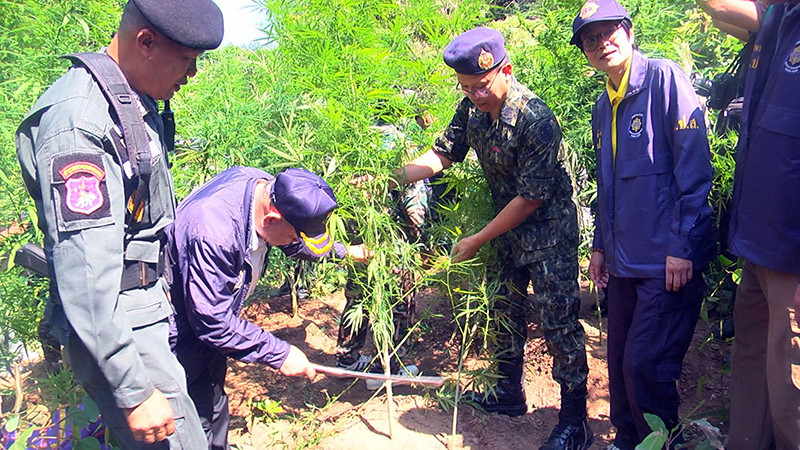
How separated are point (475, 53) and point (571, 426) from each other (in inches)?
75.6

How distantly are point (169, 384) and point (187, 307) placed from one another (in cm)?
34

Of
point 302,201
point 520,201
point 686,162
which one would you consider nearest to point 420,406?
point 520,201

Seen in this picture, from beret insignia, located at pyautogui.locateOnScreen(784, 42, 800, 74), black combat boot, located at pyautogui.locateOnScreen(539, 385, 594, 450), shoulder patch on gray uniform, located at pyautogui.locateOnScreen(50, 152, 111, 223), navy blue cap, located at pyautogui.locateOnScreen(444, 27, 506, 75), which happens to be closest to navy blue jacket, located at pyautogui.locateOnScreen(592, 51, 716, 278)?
beret insignia, located at pyautogui.locateOnScreen(784, 42, 800, 74)

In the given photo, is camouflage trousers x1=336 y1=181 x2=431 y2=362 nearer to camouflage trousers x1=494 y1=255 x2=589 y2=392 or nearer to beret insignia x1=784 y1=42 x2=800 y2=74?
camouflage trousers x1=494 y1=255 x2=589 y2=392

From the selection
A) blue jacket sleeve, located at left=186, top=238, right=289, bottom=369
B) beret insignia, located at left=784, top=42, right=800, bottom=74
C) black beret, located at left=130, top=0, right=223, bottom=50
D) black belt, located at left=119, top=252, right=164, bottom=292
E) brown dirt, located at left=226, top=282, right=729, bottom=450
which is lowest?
brown dirt, located at left=226, top=282, right=729, bottom=450

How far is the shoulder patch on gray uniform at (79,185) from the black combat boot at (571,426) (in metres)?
2.33

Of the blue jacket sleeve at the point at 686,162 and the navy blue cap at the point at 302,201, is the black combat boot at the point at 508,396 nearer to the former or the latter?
the blue jacket sleeve at the point at 686,162

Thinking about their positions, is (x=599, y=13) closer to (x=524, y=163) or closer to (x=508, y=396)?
(x=524, y=163)

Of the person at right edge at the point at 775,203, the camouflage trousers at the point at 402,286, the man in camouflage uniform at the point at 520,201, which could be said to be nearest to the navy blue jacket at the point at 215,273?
the camouflage trousers at the point at 402,286

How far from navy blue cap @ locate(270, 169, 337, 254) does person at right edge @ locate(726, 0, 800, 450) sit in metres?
1.54

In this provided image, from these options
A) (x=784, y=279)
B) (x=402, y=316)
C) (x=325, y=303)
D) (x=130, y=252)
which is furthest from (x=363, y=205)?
(x=325, y=303)

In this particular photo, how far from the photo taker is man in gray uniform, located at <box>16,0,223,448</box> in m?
1.56

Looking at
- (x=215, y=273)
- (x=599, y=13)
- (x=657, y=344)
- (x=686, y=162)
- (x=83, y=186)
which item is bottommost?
(x=657, y=344)

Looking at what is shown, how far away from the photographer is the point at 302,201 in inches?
83.1
